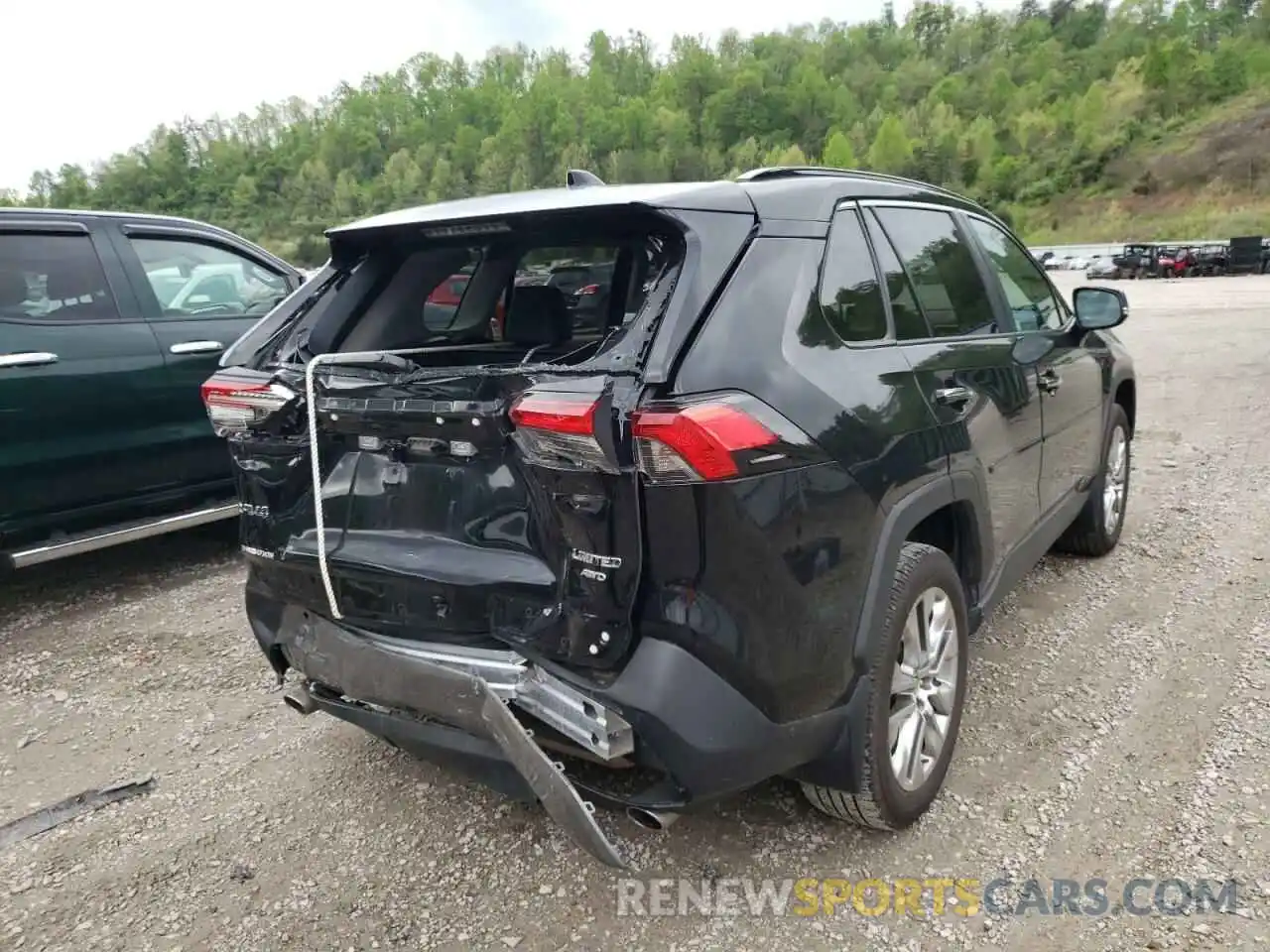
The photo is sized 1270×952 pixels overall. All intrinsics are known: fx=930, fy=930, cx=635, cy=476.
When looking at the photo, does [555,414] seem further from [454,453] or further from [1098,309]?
[1098,309]

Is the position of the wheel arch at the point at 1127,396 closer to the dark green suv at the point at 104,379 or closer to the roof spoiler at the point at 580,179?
the roof spoiler at the point at 580,179

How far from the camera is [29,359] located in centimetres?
415

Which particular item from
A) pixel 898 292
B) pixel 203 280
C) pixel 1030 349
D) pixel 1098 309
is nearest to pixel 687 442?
pixel 898 292

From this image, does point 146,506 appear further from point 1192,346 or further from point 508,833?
point 1192,346

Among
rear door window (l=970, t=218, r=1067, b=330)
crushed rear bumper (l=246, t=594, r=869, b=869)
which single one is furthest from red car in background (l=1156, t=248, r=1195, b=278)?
crushed rear bumper (l=246, t=594, r=869, b=869)

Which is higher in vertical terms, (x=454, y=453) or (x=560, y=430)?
(x=560, y=430)

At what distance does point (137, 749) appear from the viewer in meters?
3.24

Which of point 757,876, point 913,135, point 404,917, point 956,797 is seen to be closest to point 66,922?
point 404,917

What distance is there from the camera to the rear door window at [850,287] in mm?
2385

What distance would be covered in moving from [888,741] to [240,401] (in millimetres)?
1953

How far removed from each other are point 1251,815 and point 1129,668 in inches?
36.1

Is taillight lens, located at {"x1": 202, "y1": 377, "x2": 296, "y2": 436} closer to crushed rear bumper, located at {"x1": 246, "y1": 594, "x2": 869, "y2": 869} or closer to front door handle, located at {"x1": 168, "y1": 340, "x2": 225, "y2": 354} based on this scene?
crushed rear bumper, located at {"x1": 246, "y1": 594, "x2": 869, "y2": 869}

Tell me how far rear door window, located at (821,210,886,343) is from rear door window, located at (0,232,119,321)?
12.3ft

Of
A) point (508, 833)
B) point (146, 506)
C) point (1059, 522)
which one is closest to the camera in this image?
point (508, 833)
